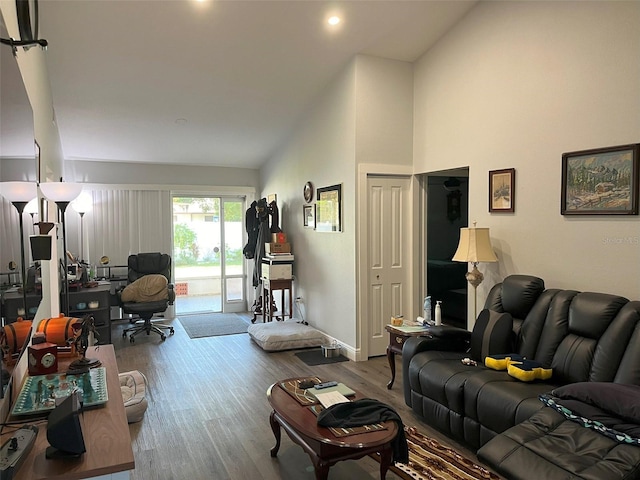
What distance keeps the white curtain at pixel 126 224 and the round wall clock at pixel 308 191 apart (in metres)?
2.54

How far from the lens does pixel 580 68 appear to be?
3.24 m

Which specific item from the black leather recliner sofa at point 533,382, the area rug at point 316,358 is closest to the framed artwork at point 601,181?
the black leather recliner sofa at point 533,382

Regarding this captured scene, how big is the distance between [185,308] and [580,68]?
6485mm

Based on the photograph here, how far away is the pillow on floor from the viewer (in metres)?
5.30

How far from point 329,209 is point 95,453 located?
413 cm

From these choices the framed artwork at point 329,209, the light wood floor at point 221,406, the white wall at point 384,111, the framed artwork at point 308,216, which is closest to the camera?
Answer: the light wood floor at point 221,406

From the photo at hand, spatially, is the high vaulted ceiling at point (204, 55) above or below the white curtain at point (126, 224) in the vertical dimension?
above

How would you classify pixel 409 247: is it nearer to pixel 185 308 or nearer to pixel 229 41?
pixel 229 41

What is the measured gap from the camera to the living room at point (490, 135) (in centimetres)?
306

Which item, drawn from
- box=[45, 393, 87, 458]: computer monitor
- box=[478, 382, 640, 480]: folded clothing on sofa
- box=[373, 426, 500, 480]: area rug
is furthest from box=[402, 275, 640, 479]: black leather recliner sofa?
box=[45, 393, 87, 458]: computer monitor

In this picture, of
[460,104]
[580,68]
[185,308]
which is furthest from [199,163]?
[580,68]

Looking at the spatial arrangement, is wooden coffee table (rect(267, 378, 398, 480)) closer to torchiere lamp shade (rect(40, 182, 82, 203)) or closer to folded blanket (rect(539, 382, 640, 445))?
folded blanket (rect(539, 382, 640, 445))

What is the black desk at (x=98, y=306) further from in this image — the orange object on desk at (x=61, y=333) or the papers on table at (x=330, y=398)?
the papers on table at (x=330, y=398)

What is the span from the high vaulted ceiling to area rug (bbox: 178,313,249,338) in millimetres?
2711
